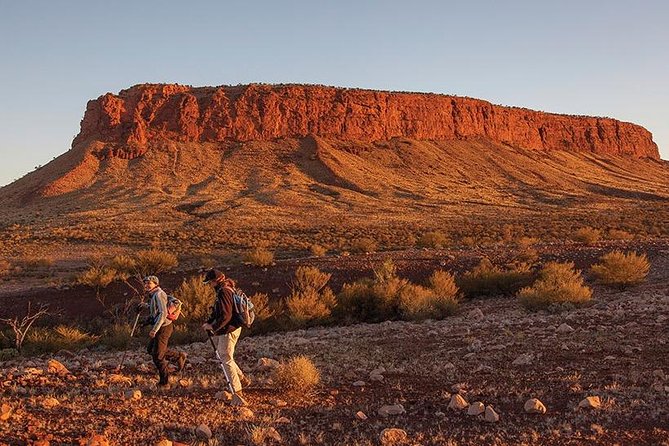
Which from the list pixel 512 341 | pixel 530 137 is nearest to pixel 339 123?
pixel 530 137

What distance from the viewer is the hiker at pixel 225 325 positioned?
660 cm

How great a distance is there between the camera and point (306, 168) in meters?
71.8

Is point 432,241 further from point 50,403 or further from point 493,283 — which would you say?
point 50,403

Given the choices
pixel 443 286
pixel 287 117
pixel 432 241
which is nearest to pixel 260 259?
pixel 443 286

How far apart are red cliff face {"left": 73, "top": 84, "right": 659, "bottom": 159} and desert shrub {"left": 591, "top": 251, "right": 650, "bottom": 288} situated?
66.0 metres

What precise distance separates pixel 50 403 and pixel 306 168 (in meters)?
66.4

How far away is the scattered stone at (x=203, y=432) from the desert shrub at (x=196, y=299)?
662cm

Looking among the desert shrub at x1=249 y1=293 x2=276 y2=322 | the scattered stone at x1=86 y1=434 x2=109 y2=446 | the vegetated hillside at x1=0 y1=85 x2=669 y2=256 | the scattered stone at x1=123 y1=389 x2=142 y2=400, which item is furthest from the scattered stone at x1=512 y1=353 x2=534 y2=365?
the vegetated hillside at x1=0 y1=85 x2=669 y2=256

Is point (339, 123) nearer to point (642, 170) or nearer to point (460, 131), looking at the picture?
point (460, 131)

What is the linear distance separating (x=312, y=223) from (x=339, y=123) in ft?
145

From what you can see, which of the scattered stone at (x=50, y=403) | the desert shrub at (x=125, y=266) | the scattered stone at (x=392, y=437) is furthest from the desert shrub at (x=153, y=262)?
the scattered stone at (x=392, y=437)

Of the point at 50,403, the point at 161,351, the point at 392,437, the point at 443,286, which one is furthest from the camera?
the point at 443,286

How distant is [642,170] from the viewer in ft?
332

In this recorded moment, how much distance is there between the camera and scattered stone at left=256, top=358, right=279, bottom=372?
8.07 metres
